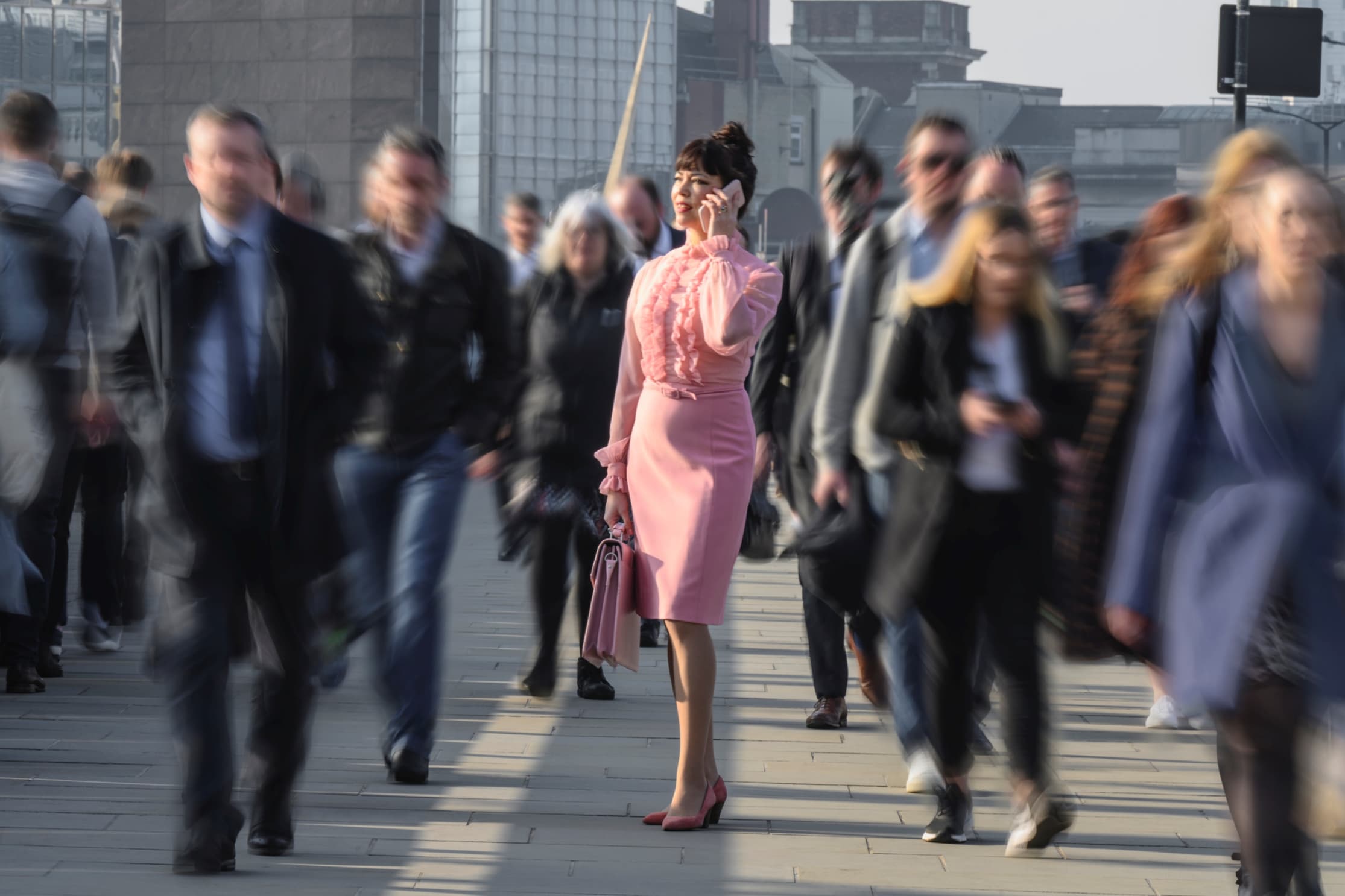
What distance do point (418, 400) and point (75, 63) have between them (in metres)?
69.8

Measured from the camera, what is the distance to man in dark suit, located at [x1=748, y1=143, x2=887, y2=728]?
6.53m

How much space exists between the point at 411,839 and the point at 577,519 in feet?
8.69

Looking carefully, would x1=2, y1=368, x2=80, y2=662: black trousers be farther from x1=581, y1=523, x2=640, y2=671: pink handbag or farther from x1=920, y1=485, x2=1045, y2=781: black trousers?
x1=920, y1=485, x2=1045, y2=781: black trousers

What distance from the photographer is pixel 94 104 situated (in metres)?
71.6

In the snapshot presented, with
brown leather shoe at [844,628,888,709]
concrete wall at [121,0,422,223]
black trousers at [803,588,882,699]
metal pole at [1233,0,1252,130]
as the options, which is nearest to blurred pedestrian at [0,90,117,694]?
black trousers at [803,588,882,699]

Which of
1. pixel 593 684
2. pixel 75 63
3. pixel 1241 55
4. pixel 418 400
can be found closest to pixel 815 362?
pixel 418 400

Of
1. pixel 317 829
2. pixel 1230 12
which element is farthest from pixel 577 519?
pixel 1230 12

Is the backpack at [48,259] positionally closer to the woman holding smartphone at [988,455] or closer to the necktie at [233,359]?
the necktie at [233,359]

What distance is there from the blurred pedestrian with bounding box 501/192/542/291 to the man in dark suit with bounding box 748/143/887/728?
12.5 feet

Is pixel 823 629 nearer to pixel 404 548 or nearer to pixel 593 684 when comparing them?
pixel 593 684

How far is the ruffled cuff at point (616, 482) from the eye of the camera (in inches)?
223

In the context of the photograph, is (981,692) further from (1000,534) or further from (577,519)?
(1000,534)

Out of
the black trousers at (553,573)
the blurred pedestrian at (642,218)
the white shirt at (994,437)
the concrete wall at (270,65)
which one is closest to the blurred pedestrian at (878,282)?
the white shirt at (994,437)

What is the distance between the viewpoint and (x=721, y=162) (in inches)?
219
